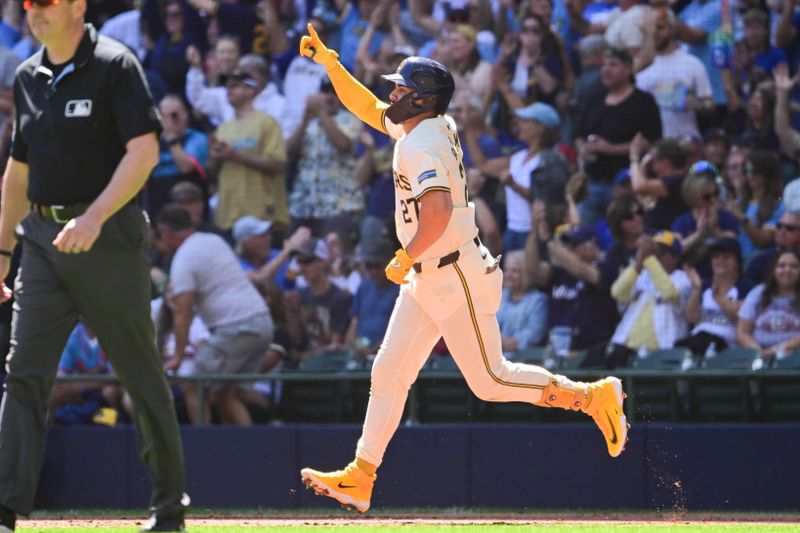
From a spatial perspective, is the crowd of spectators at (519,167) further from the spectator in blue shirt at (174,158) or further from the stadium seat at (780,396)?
the stadium seat at (780,396)

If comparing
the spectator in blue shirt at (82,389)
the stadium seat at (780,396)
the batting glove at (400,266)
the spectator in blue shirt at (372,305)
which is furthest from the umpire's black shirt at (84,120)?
the spectator in blue shirt at (372,305)

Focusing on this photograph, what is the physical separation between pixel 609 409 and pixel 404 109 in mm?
1640

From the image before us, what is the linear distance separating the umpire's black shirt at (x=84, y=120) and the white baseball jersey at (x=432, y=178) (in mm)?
1254

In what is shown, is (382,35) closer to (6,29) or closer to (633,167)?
(633,167)

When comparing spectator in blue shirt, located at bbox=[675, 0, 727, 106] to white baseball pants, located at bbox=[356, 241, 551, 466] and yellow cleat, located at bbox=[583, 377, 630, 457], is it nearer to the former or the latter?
yellow cleat, located at bbox=[583, 377, 630, 457]

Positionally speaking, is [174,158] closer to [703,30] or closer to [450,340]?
[703,30]

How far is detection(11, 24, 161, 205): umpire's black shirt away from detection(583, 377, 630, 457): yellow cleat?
245 cm

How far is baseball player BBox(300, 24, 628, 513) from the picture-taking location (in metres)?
5.59

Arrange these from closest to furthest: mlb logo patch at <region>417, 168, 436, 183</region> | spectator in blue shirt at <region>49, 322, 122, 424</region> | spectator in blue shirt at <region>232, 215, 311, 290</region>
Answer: mlb logo patch at <region>417, 168, 436, 183</region> < spectator in blue shirt at <region>49, 322, 122, 424</region> < spectator in blue shirt at <region>232, 215, 311, 290</region>

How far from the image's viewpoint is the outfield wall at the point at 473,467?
7828 mm

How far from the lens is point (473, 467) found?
26.5 ft

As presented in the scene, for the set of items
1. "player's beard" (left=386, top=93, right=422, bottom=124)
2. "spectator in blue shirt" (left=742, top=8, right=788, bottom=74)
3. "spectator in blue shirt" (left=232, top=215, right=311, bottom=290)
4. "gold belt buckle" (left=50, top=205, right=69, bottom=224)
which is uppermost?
"spectator in blue shirt" (left=742, top=8, right=788, bottom=74)

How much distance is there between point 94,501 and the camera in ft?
27.9

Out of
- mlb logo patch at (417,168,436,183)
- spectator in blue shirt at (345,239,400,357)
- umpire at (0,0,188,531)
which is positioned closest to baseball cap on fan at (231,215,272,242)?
spectator in blue shirt at (345,239,400,357)
